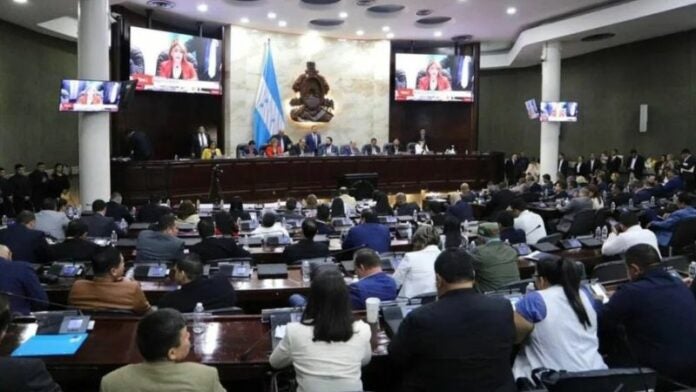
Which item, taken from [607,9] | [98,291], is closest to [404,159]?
[607,9]

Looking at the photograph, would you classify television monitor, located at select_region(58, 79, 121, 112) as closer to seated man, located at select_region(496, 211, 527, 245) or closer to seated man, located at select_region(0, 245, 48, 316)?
seated man, located at select_region(0, 245, 48, 316)

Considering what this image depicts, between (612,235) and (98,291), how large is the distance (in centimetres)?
465

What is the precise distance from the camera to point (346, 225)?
8.00m

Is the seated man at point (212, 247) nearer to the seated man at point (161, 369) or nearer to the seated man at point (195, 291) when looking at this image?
the seated man at point (195, 291)

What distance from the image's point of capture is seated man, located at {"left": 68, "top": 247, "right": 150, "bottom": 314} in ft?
13.4

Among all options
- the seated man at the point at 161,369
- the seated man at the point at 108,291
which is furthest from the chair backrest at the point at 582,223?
the seated man at the point at 161,369

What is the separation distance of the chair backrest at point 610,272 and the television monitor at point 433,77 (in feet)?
47.7

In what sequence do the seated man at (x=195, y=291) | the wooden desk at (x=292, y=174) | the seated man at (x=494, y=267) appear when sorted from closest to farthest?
the seated man at (x=195, y=291) → the seated man at (x=494, y=267) → the wooden desk at (x=292, y=174)

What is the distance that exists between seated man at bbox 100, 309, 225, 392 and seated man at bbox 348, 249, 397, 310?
1.69 meters

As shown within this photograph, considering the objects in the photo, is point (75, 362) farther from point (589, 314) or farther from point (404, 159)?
point (404, 159)

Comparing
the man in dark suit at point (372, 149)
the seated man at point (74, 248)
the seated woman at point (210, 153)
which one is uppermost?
the man in dark suit at point (372, 149)

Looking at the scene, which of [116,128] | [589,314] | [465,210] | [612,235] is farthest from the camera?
[116,128]

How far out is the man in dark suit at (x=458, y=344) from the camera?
9.20 feet

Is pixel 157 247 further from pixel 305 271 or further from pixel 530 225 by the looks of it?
pixel 530 225
